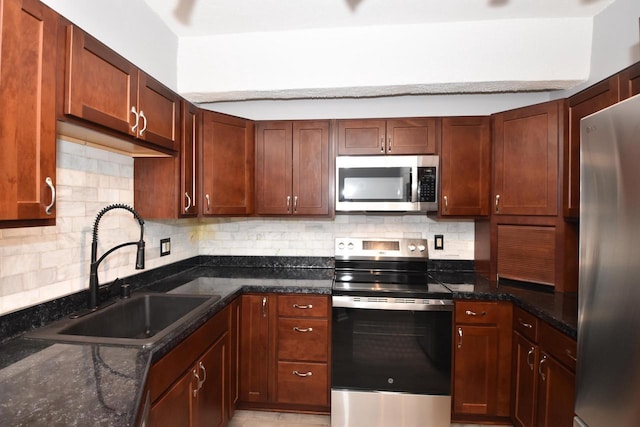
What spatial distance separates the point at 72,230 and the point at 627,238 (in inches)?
92.5

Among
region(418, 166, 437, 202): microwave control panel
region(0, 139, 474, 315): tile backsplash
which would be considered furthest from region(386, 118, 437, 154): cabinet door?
region(0, 139, 474, 315): tile backsplash

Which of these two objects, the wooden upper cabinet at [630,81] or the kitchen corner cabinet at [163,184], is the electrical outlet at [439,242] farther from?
the kitchen corner cabinet at [163,184]

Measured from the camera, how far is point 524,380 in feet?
6.28

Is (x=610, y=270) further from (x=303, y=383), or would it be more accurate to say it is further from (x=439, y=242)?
(x=303, y=383)

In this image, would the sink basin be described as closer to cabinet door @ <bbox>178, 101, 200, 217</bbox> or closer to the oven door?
cabinet door @ <bbox>178, 101, 200, 217</bbox>

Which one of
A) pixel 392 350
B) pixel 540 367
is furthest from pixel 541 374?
pixel 392 350

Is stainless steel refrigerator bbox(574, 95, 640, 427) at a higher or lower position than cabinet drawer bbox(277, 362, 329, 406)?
higher

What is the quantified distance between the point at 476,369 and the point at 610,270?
4.36 ft

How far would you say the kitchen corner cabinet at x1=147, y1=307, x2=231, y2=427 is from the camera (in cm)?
121

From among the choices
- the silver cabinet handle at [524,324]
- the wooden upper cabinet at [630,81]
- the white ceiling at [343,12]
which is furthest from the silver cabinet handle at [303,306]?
the wooden upper cabinet at [630,81]

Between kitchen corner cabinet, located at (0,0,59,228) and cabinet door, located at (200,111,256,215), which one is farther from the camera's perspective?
cabinet door, located at (200,111,256,215)

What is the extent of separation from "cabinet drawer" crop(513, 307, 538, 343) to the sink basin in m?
1.90

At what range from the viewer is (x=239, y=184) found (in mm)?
2434

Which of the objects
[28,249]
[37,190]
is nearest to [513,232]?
[37,190]
